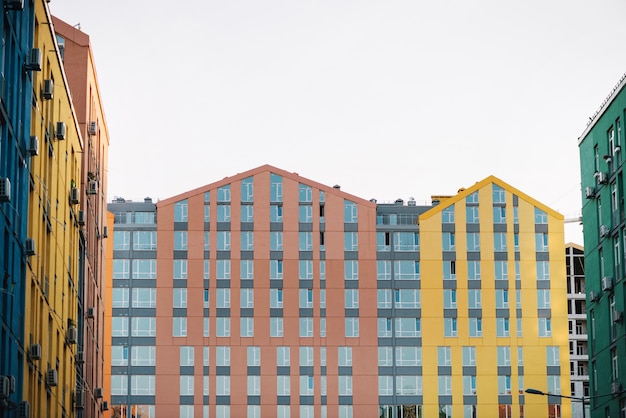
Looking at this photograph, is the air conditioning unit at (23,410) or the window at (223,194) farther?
the window at (223,194)

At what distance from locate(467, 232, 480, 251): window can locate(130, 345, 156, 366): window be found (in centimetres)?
3063

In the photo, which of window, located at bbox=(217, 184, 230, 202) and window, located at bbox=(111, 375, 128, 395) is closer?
window, located at bbox=(111, 375, 128, 395)

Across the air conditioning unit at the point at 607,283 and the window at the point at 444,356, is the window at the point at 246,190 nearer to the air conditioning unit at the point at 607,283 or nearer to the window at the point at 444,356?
the window at the point at 444,356

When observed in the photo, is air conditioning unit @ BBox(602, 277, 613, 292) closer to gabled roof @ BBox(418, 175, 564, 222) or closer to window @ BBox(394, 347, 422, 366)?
window @ BBox(394, 347, 422, 366)

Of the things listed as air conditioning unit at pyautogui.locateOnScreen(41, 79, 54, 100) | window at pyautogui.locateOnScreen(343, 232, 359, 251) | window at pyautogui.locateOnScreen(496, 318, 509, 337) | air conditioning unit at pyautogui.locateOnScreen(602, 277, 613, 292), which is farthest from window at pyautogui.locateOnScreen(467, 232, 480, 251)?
air conditioning unit at pyautogui.locateOnScreen(41, 79, 54, 100)

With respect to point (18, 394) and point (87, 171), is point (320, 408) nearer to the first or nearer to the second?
point (87, 171)

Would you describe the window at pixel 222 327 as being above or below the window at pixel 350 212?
below

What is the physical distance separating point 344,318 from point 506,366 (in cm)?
1546

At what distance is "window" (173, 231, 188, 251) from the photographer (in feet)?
435

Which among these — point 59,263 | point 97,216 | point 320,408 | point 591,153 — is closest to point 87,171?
point 97,216

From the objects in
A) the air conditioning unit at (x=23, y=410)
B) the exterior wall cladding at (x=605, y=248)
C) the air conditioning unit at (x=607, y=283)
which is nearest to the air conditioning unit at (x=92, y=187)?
the exterior wall cladding at (x=605, y=248)

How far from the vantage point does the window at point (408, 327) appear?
436 ft

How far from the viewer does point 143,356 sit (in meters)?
130

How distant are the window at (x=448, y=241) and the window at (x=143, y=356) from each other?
94.0ft
